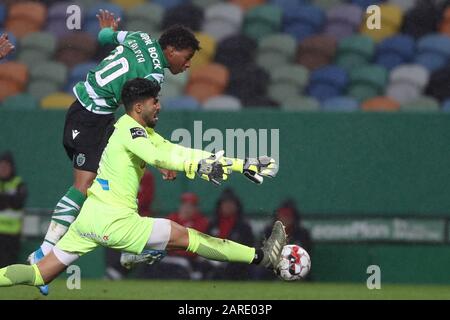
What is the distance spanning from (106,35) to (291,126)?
4043 mm

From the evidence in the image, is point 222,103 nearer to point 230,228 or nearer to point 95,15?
point 230,228

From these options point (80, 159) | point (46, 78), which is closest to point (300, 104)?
point (46, 78)

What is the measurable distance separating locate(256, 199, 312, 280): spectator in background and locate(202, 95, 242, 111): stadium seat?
52.6 inches

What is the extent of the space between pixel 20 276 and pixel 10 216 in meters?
5.02

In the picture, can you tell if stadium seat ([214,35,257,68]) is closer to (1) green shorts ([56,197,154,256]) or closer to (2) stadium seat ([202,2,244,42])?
(2) stadium seat ([202,2,244,42])

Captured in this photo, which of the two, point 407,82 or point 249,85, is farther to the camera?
point 407,82

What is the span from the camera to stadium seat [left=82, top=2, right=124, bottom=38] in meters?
16.8

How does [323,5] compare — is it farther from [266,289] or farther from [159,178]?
[266,289]

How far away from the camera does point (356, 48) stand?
653 inches

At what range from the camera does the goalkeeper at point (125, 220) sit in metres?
10.3

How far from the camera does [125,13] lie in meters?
17.0


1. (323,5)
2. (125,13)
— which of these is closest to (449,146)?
(323,5)

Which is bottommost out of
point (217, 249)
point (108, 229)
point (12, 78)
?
point (217, 249)

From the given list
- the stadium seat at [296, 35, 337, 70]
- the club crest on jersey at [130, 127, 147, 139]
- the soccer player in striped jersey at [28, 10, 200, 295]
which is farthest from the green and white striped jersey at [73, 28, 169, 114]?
the stadium seat at [296, 35, 337, 70]
